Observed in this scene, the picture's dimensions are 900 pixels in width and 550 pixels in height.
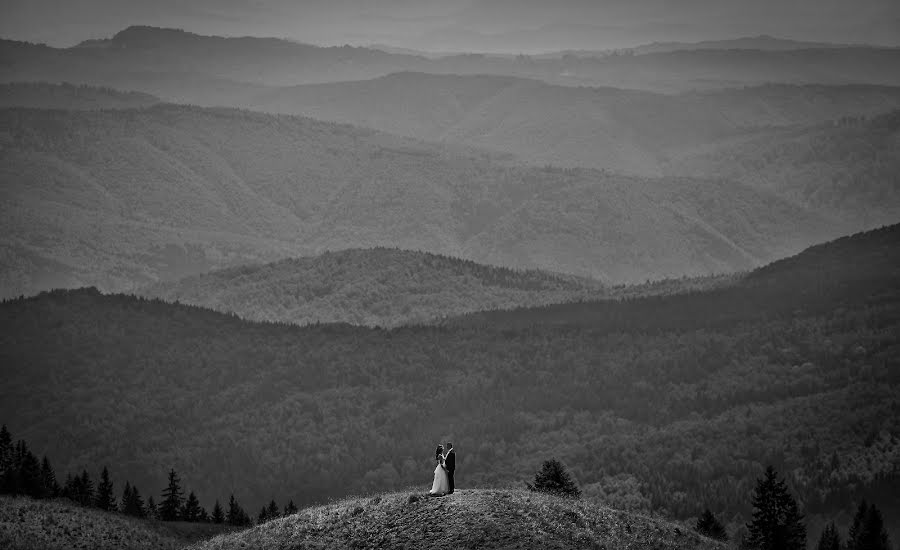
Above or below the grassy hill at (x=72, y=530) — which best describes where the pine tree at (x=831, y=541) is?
below

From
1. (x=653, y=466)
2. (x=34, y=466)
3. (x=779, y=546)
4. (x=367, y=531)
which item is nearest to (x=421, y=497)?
(x=367, y=531)

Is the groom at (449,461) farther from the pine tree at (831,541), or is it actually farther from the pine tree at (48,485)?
the pine tree at (48,485)

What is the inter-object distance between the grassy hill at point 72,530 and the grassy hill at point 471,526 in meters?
20.9

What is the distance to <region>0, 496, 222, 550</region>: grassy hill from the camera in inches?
3962

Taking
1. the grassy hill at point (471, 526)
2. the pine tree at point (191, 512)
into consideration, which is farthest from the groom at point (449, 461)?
the pine tree at point (191, 512)

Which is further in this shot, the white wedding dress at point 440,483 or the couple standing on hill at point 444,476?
the white wedding dress at point 440,483

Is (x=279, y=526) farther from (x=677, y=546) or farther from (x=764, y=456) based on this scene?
(x=764, y=456)

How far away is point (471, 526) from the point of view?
251 ft

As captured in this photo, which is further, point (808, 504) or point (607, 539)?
point (808, 504)

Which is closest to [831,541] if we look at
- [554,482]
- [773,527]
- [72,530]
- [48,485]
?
[773,527]

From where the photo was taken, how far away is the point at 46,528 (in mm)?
103875

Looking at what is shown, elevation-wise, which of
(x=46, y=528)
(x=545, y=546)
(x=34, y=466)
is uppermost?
(x=34, y=466)

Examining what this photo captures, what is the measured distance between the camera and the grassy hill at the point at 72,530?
3962 inches

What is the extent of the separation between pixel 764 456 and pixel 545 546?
422ft
